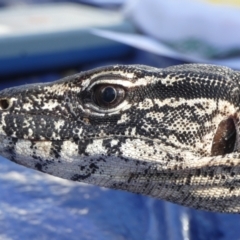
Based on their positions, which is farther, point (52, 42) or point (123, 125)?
point (52, 42)

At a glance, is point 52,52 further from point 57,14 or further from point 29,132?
point 29,132

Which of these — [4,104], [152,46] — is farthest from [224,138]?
[152,46]

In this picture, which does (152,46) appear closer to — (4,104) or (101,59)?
(101,59)

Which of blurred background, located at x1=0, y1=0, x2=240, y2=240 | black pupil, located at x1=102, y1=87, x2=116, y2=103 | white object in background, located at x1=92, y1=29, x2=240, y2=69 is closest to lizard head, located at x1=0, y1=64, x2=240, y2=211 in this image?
black pupil, located at x1=102, y1=87, x2=116, y2=103

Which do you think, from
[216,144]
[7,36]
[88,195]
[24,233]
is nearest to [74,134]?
[216,144]

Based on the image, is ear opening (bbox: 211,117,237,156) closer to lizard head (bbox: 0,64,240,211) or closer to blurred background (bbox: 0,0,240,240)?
lizard head (bbox: 0,64,240,211)

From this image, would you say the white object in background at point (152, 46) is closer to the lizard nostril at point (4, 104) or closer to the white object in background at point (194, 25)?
the white object in background at point (194, 25)

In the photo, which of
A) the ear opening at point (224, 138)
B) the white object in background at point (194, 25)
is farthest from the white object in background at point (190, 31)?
the ear opening at point (224, 138)
